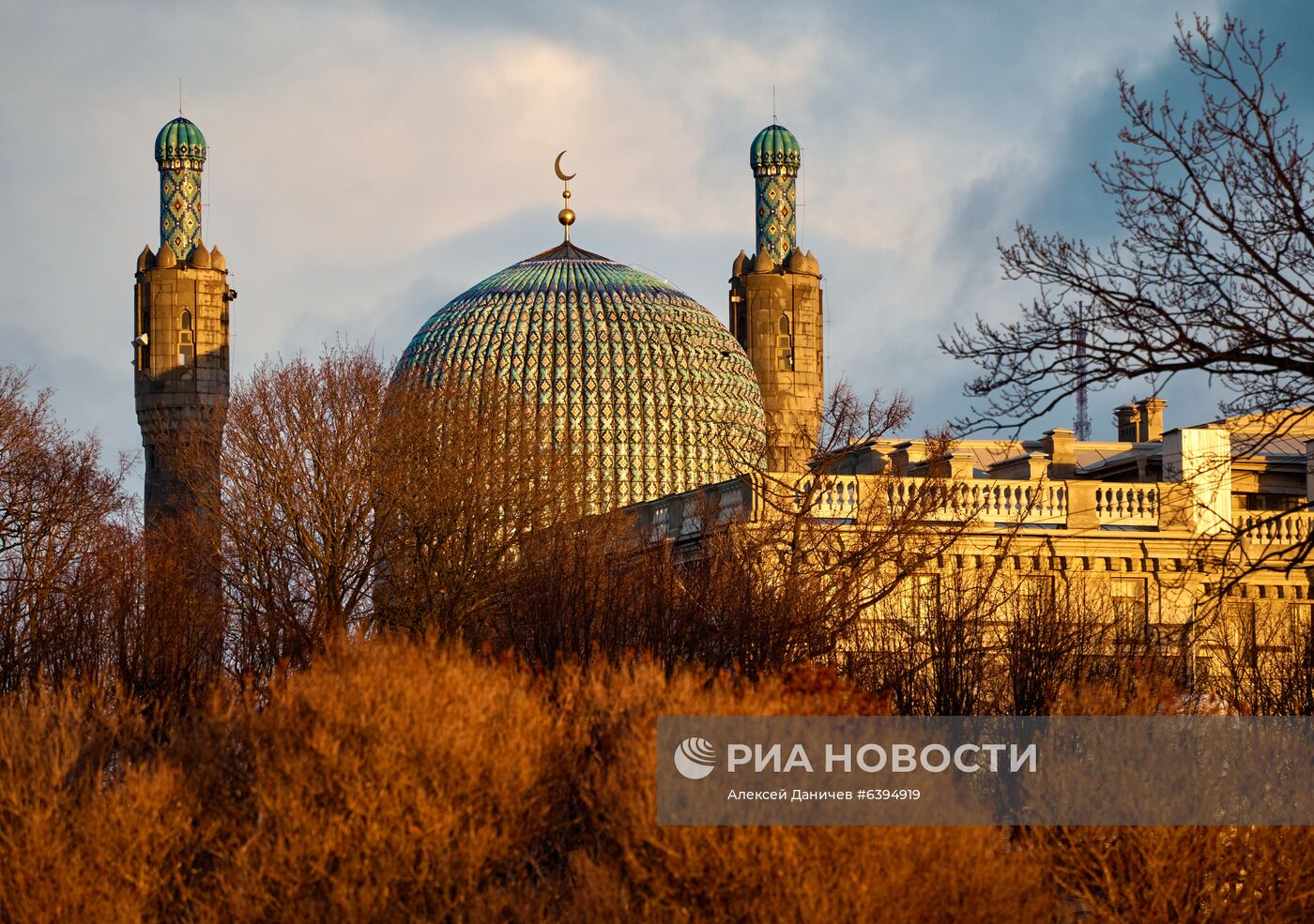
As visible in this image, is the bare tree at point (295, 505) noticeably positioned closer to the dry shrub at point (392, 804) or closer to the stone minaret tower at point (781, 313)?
the dry shrub at point (392, 804)

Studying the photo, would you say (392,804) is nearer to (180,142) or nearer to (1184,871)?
(1184,871)

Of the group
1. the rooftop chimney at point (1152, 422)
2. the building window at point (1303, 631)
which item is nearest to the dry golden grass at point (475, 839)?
the building window at point (1303, 631)

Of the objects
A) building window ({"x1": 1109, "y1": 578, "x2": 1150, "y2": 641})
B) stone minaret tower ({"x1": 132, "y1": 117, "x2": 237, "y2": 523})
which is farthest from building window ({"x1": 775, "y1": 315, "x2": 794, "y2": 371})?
building window ({"x1": 1109, "y1": 578, "x2": 1150, "y2": 641})

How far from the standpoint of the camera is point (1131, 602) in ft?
174

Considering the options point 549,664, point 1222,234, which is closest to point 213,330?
point 549,664

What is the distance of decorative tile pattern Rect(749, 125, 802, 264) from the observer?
12125 centimetres

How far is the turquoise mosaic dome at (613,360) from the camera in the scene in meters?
106

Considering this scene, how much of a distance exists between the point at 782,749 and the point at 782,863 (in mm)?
2941

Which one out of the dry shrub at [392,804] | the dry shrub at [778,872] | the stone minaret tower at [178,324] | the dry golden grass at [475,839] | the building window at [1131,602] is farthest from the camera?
the stone minaret tower at [178,324]

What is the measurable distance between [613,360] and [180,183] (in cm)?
2681

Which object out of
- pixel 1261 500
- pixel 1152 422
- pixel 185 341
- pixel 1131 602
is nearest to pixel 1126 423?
pixel 1152 422

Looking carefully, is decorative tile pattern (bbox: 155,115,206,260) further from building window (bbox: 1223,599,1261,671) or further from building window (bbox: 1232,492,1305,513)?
building window (bbox: 1223,599,1261,671)

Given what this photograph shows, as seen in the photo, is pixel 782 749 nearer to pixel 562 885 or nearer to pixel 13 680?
pixel 562 885

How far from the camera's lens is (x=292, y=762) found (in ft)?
90.6
